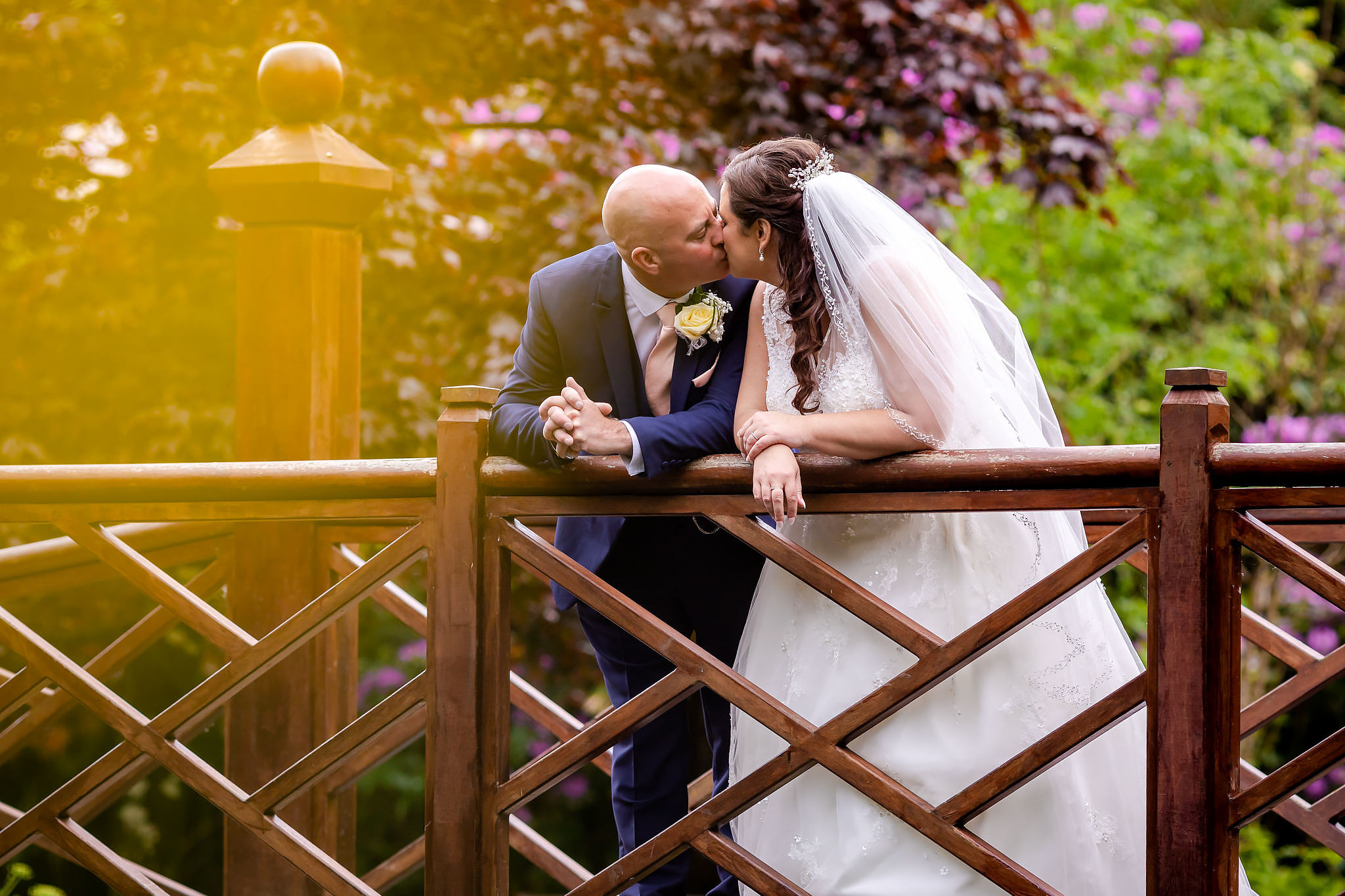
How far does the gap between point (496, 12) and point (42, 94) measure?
1.57m

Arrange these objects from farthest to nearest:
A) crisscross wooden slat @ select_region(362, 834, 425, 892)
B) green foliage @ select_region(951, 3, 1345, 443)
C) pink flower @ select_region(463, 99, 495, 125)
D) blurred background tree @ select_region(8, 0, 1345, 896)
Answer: green foliage @ select_region(951, 3, 1345, 443), pink flower @ select_region(463, 99, 495, 125), blurred background tree @ select_region(8, 0, 1345, 896), crisscross wooden slat @ select_region(362, 834, 425, 892)

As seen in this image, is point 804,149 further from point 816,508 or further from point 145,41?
point 145,41

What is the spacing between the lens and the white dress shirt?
226 cm

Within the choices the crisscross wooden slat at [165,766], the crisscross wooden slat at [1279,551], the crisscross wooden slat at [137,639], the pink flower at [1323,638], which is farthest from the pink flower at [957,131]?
the pink flower at [1323,638]

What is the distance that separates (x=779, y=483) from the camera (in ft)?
6.04

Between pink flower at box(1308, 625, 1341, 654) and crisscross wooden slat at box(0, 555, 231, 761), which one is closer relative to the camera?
crisscross wooden slat at box(0, 555, 231, 761)

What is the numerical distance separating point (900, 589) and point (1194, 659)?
0.56 m

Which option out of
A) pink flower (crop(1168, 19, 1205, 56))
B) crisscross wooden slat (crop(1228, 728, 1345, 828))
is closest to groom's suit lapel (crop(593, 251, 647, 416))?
crisscross wooden slat (crop(1228, 728, 1345, 828))

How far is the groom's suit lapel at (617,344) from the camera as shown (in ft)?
7.40

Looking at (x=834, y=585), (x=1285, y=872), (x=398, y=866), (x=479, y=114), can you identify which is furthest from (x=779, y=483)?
(x=1285, y=872)

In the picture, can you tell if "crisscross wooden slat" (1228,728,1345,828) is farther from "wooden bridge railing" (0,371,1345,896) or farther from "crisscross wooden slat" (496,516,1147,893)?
"crisscross wooden slat" (496,516,1147,893)

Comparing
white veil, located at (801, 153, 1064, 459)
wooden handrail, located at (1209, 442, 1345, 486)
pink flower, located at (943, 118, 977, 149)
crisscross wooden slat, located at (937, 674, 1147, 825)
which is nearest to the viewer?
wooden handrail, located at (1209, 442, 1345, 486)

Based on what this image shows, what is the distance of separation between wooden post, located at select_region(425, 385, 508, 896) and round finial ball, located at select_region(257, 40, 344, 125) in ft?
3.58

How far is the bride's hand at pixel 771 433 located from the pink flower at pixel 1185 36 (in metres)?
5.99
